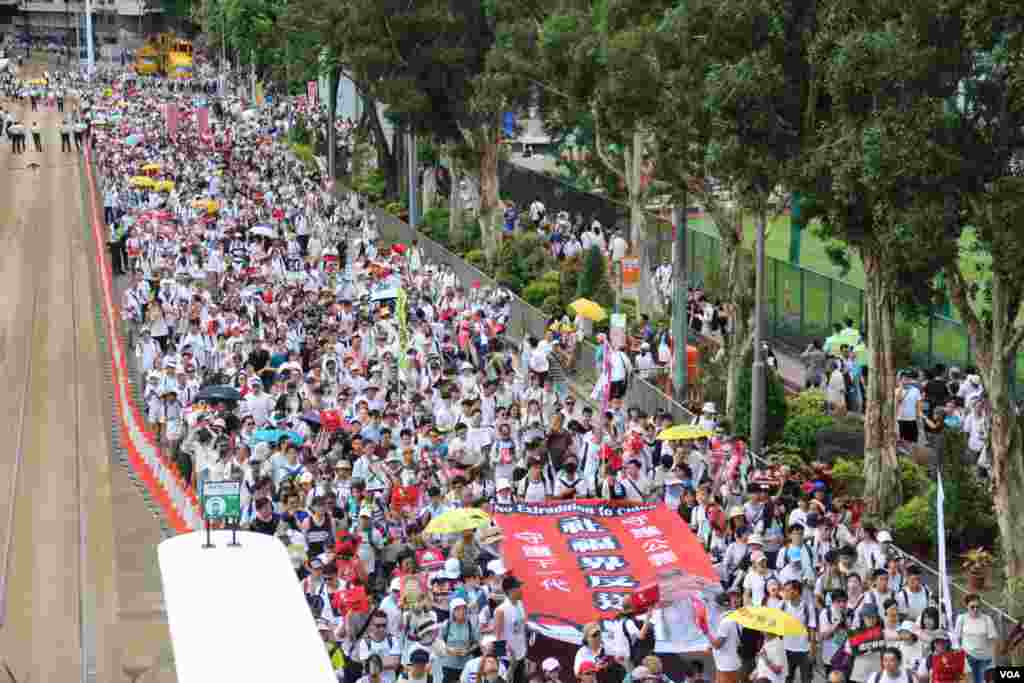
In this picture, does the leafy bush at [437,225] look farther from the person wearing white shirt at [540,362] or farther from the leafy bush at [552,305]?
the person wearing white shirt at [540,362]

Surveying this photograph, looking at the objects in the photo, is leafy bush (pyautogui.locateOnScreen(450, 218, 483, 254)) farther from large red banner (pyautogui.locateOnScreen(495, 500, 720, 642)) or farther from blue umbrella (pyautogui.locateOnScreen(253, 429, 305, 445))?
large red banner (pyautogui.locateOnScreen(495, 500, 720, 642))

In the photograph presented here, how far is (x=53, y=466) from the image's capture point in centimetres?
3073

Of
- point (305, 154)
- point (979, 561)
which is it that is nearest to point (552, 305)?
point (979, 561)

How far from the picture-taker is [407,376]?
28422 millimetres

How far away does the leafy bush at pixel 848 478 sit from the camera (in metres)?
26.6

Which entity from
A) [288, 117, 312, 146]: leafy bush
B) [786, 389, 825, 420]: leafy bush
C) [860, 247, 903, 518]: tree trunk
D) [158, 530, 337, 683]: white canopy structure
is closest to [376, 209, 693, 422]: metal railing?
[786, 389, 825, 420]: leafy bush

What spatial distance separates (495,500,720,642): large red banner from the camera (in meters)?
17.9

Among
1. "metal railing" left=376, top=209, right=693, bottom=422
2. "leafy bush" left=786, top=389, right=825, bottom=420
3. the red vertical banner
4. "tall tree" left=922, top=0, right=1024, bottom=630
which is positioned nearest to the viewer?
"tall tree" left=922, top=0, right=1024, bottom=630

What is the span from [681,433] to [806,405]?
6728 mm

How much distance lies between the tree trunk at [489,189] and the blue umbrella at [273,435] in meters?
24.3

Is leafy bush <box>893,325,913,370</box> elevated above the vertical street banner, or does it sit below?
above

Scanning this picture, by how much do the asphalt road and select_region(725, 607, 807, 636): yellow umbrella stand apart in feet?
22.5

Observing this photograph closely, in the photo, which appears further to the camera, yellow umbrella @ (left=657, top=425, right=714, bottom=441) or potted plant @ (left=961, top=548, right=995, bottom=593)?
yellow umbrella @ (left=657, top=425, right=714, bottom=441)

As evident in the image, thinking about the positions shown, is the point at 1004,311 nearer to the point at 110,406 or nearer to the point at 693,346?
the point at 693,346
